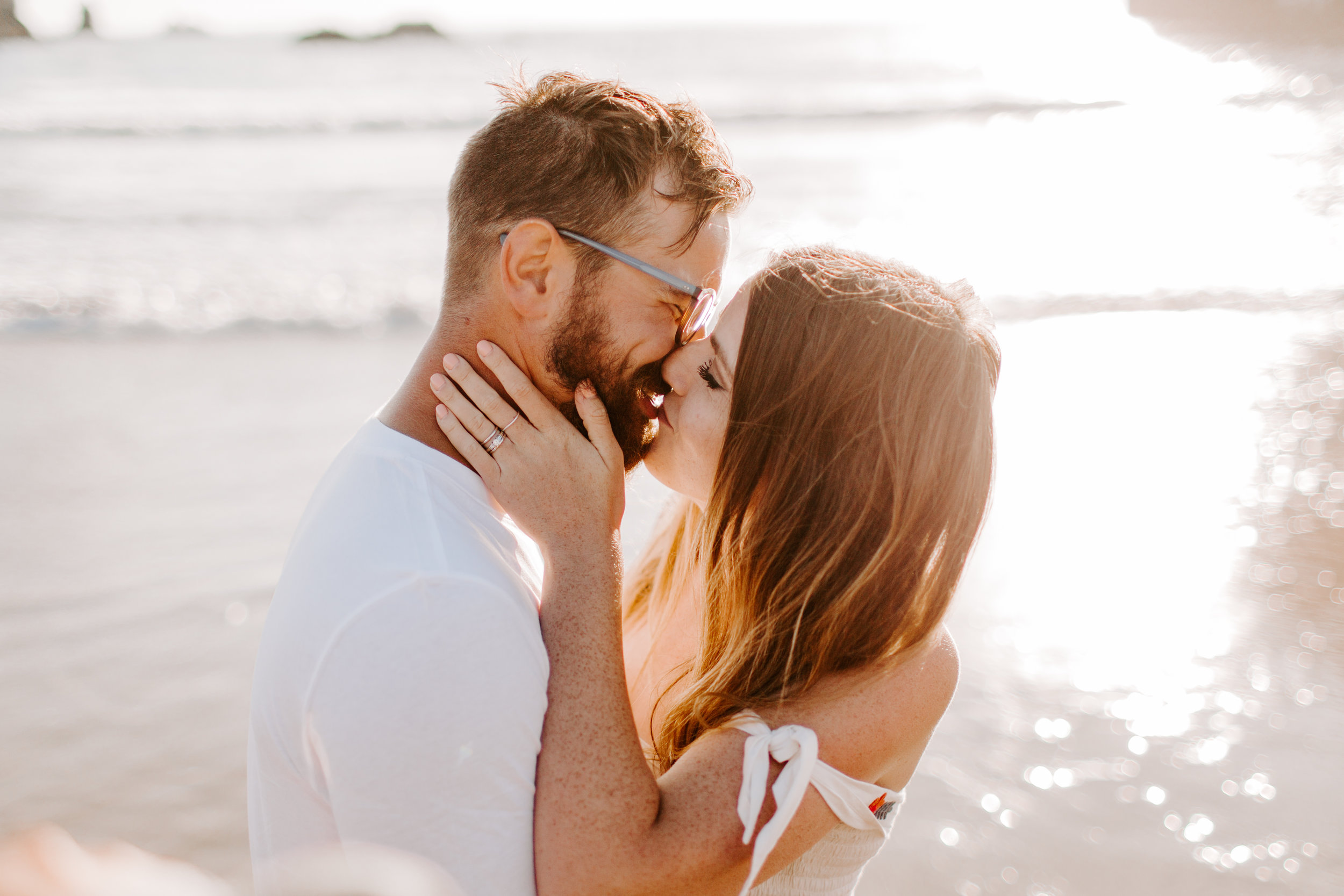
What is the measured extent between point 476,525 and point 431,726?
43cm

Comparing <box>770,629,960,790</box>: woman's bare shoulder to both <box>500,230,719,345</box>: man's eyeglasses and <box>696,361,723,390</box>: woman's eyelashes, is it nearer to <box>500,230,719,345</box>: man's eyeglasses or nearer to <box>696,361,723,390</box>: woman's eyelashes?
<box>696,361,723,390</box>: woman's eyelashes

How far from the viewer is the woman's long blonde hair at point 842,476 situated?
239 centimetres

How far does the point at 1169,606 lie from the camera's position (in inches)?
223

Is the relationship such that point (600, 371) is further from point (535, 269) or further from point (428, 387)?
point (428, 387)

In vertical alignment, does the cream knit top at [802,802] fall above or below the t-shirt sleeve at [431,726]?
below

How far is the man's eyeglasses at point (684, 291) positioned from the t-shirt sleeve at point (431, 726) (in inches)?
36.7

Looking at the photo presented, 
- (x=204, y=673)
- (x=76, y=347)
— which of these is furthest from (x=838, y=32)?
(x=204, y=673)

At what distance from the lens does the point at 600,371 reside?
2.47 m

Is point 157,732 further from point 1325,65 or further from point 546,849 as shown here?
point 1325,65

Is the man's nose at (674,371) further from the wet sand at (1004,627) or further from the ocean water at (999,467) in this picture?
the wet sand at (1004,627)

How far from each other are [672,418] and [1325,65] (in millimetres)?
41996

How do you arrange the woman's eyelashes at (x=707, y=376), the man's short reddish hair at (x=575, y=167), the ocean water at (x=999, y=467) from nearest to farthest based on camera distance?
the man's short reddish hair at (x=575, y=167)
the woman's eyelashes at (x=707, y=376)
the ocean water at (x=999, y=467)

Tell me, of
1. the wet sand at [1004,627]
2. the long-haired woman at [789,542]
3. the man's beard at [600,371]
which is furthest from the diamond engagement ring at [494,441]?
the wet sand at [1004,627]

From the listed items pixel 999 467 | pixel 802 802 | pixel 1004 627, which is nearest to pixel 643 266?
pixel 802 802
